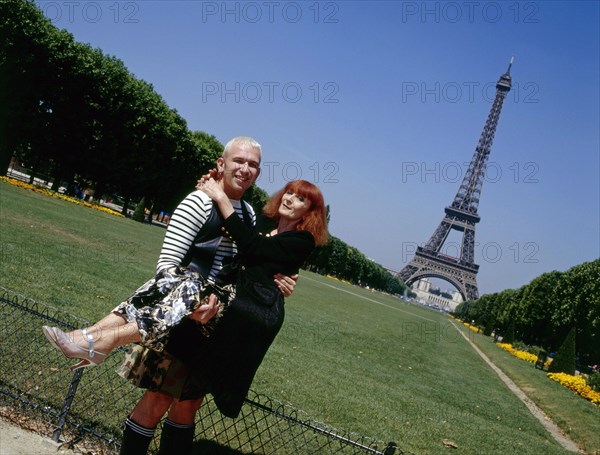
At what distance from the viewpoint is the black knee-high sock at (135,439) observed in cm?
326

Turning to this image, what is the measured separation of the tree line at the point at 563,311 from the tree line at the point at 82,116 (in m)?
32.6

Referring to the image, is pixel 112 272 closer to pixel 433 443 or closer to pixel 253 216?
pixel 433 443

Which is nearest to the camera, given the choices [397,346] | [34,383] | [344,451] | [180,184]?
[34,383]

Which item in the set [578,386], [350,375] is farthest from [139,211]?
[350,375]

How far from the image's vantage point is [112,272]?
14.0 meters

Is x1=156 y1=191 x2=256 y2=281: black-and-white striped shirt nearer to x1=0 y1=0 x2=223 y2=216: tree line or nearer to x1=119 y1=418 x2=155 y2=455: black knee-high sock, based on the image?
x1=119 y1=418 x2=155 y2=455: black knee-high sock

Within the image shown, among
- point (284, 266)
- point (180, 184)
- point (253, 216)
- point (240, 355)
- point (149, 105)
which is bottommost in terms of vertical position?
point (240, 355)

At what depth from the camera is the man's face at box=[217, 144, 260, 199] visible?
3301mm

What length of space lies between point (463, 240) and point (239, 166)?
109 m

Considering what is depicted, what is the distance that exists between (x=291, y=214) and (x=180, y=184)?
46.5 meters

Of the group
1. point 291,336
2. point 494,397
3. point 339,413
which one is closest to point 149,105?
point 291,336

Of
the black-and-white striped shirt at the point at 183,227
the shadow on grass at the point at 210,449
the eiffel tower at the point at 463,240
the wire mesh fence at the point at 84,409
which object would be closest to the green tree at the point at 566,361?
the wire mesh fence at the point at 84,409

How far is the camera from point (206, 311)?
9.69 feet

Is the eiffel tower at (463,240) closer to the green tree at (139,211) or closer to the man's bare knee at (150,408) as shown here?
the green tree at (139,211)
